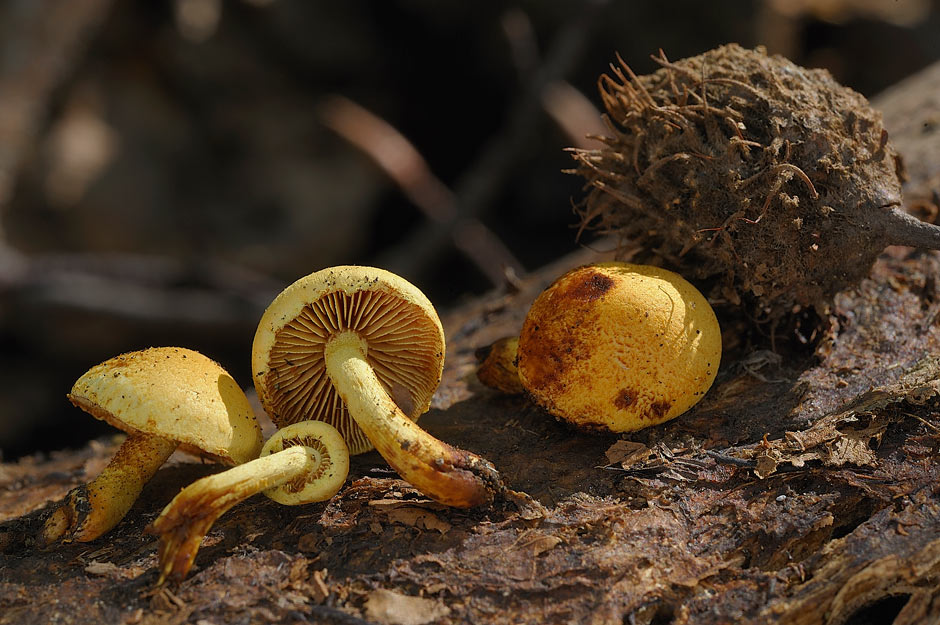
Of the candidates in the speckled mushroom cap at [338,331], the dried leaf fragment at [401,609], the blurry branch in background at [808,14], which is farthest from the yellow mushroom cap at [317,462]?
the blurry branch in background at [808,14]

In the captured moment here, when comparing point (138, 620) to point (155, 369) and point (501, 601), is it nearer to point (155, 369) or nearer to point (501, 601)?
point (155, 369)

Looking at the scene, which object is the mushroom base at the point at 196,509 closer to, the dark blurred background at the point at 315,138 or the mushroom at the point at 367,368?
the mushroom at the point at 367,368

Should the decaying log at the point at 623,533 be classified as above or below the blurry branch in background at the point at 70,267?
below

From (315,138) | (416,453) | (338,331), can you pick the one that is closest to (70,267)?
(315,138)

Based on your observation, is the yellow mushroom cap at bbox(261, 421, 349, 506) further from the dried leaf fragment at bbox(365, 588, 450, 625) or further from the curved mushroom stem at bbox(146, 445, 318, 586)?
the dried leaf fragment at bbox(365, 588, 450, 625)

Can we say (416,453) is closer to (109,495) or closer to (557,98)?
(109,495)

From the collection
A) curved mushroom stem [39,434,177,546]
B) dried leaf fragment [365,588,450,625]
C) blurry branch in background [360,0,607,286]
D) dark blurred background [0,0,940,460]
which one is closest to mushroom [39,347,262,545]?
curved mushroom stem [39,434,177,546]
